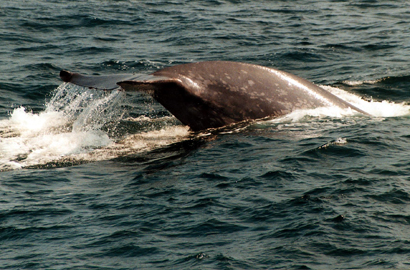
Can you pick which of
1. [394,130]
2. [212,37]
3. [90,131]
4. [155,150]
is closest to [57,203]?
[155,150]

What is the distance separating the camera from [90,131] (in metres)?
11.9

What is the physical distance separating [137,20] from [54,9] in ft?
13.8

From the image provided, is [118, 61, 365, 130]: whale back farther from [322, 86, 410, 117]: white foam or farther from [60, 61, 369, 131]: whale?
[322, 86, 410, 117]: white foam

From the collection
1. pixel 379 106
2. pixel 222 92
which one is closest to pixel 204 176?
pixel 222 92

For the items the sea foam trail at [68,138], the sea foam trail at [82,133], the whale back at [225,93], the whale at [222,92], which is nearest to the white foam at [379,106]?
the sea foam trail at [82,133]

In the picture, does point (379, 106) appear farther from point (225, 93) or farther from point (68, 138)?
point (68, 138)

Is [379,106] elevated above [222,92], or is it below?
below

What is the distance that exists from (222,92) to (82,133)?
2.84m

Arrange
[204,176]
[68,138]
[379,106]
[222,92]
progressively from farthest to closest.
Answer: [379,106] < [68,138] < [222,92] < [204,176]

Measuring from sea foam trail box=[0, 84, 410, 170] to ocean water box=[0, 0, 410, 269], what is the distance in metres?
0.03

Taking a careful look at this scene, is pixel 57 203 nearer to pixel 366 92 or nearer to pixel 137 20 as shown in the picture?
pixel 366 92

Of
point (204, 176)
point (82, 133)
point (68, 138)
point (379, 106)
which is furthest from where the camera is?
point (379, 106)

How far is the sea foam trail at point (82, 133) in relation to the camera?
10648mm

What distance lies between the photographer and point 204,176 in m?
9.20
